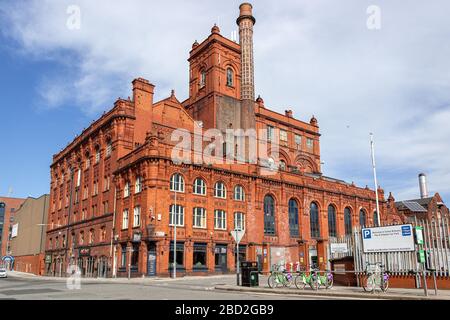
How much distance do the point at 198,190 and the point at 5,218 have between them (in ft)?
351

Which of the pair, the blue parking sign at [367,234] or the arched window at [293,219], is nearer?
the blue parking sign at [367,234]

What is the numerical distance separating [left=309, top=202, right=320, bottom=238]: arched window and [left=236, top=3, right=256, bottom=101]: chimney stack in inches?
646

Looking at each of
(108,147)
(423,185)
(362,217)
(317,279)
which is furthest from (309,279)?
(423,185)

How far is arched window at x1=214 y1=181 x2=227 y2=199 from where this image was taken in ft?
147

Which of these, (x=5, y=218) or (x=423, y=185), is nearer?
(x=423, y=185)

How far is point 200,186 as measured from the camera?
143 feet

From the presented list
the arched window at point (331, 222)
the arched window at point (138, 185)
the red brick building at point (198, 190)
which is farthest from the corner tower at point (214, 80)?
the arched window at point (331, 222)

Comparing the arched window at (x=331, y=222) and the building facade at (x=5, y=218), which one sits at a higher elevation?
the building facade at (x=5, y=218)

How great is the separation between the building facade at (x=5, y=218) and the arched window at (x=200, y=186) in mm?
102963

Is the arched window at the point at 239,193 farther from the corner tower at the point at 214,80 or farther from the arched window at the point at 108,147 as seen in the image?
the arched window at the point at 108,147

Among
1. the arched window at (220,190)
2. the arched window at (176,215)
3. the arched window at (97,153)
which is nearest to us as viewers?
the arched window at (176,215)

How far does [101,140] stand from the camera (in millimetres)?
52188

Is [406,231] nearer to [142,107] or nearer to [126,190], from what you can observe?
[126,190]

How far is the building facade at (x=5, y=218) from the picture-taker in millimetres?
125812
